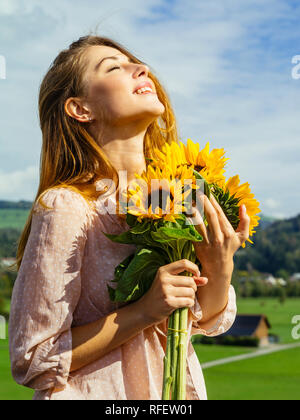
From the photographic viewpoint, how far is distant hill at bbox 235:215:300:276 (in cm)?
9831

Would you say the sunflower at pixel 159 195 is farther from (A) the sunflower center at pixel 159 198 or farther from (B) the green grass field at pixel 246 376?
(B) the green grass field at pixel 246 376

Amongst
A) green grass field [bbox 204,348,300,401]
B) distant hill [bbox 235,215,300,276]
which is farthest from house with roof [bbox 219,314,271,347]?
distant hill [bbox 235,215,300,276]

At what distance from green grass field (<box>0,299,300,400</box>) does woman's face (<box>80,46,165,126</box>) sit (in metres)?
44.9

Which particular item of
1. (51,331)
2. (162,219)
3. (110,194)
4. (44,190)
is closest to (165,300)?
(162,219)

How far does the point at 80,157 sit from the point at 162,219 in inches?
26.1

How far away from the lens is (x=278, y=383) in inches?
2254

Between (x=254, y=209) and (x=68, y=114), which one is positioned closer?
(x=254, y=209)

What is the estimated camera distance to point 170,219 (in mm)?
1987

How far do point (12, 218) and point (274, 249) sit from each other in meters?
44.2

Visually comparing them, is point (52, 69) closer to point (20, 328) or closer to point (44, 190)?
point (44, 190)

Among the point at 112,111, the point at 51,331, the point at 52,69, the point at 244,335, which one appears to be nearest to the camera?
the point at 51,331

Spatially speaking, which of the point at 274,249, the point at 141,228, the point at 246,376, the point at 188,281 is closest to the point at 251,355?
the point at 246,376

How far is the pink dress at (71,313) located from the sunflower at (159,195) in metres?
0.31

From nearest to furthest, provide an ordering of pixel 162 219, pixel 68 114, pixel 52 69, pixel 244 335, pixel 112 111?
pixel 162 219, pixel 112 111, pixel 68 114, pixel 52 69, pixel 244 335
